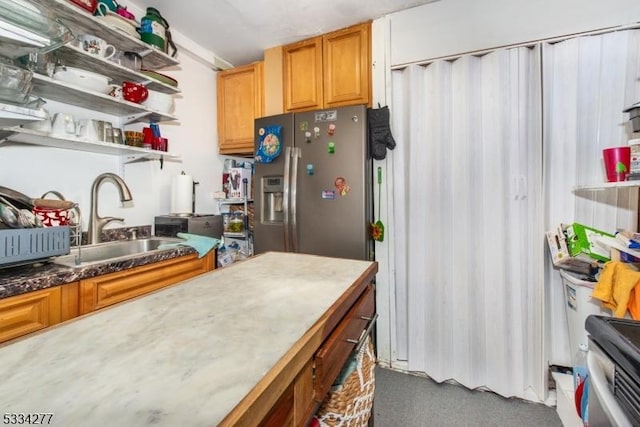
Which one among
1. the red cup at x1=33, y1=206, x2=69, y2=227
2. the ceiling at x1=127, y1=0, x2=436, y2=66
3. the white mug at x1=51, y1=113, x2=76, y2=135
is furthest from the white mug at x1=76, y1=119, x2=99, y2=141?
the ceiling at x1=127, y1=0, x2=436, y2=66

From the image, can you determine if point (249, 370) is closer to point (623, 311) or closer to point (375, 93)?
point (623, 311)

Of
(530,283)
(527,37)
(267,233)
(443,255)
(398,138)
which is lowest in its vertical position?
(530,283)

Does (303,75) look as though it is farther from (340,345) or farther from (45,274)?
(340,345)

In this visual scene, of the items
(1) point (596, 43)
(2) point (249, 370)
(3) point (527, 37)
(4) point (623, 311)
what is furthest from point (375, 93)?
(2) point (249, 370)

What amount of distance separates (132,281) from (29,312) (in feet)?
1.27

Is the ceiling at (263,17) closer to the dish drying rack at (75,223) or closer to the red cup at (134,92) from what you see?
the red cup at (134,92)

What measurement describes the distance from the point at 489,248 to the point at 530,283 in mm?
293

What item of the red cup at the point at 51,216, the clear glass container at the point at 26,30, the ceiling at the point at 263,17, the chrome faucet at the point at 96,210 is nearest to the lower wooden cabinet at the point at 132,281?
A: the red cup at the point at 51,216

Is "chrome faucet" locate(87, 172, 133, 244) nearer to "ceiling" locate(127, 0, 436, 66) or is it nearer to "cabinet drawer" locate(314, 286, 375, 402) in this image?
"ceiling" locate(127, 0, 436, 66)

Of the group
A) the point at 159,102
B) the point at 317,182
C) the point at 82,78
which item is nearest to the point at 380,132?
the point at 317,182

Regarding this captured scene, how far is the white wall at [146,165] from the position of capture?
156cm

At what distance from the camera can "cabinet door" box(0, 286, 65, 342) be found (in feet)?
3.30

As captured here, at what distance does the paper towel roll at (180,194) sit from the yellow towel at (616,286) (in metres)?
2.56

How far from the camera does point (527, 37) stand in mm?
1693
